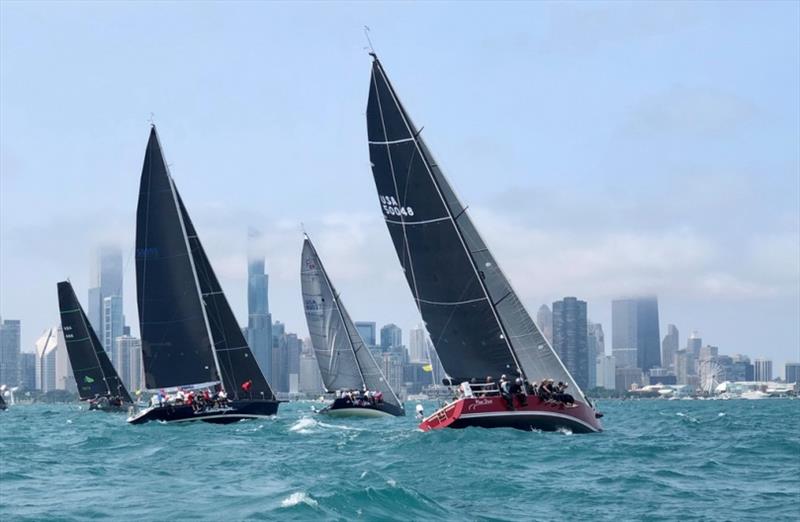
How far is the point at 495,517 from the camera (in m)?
20.8

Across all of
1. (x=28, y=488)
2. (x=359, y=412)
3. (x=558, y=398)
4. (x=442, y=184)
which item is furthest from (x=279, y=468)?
(x=359, y=412)

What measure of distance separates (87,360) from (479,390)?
64414 mm

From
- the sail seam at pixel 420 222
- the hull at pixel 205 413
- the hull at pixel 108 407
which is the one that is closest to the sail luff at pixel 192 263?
the hull at pixel 205 413

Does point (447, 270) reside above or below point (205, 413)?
above

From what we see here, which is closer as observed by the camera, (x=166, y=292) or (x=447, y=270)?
(x=447, y=270)

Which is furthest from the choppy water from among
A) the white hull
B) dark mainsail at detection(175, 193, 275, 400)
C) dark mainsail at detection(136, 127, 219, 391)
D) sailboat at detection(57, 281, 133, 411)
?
sailboat at detection(57, 281, 133, 411)

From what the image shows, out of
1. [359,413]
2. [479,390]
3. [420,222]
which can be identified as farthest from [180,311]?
[479,390]

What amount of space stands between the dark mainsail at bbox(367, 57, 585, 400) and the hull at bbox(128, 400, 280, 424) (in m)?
19.0

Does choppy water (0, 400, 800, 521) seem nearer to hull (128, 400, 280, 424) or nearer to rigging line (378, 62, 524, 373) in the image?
rigging line (378, 62, 524, 373)

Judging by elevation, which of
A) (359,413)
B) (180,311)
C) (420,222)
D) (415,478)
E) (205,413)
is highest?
(420,222)

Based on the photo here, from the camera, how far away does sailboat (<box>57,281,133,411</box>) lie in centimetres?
9719

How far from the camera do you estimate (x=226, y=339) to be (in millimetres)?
64500

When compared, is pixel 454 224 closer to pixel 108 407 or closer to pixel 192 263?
pixel 192 263

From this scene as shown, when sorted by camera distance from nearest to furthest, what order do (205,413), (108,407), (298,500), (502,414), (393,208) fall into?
1. (298,500)
2. (502,414)
3. (393,208)
4. (205,413)
5. (108,407)
